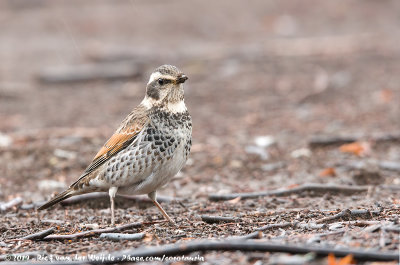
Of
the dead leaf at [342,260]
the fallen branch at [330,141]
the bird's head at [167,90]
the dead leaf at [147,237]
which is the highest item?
the bird's head at [167,90]

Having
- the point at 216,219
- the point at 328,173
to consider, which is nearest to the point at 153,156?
the point at 216,219

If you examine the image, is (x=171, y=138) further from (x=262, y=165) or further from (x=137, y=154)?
(x=262, y=165)

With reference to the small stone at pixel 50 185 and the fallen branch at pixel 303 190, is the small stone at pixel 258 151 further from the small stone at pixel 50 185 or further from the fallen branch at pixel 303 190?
the small stone at pixel 50 185

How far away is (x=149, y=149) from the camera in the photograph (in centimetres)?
636

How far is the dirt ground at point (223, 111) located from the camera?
234 inches

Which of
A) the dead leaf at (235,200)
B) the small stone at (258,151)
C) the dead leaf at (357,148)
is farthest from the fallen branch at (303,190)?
the small stone at (258,151)

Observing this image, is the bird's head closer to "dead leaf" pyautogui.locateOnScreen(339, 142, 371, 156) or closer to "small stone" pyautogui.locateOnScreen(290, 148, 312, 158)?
"small stone" pyautogui.locateOnScreen(290, 148, 312, 158)

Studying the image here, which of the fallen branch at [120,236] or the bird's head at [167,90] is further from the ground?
the bird's head at [167,90]

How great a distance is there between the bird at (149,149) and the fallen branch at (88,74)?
9.15 meters

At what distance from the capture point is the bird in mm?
6363

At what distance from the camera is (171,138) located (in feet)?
20.9

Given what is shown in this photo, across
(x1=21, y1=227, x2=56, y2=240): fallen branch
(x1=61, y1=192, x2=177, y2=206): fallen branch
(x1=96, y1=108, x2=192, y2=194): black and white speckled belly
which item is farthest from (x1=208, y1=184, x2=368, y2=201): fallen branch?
(x1=21, y1=227, x2=56, y2=240): fallen branch

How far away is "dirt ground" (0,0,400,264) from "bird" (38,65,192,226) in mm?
351

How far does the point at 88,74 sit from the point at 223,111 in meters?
4.67
